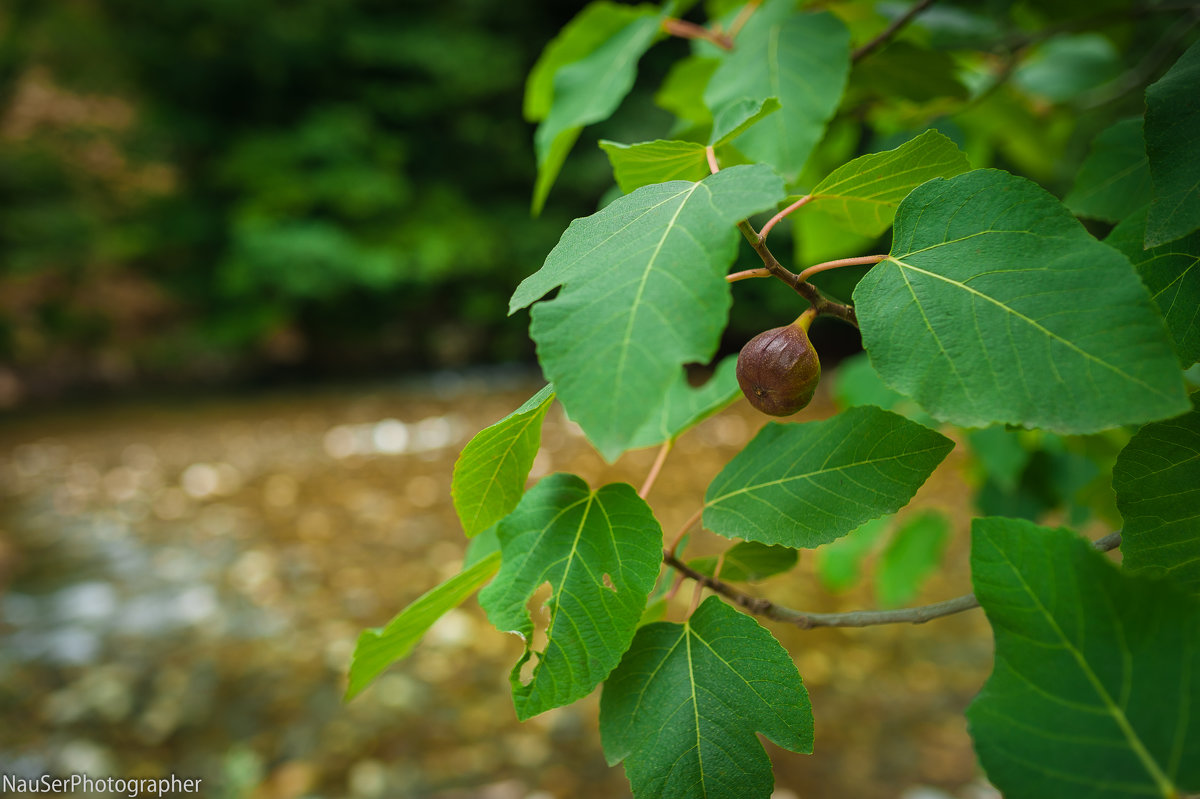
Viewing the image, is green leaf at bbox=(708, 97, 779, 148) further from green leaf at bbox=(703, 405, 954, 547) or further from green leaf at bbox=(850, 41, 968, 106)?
green leaf at bbox=(850, 41, 968, 106)

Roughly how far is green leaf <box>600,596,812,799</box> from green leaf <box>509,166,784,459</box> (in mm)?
200

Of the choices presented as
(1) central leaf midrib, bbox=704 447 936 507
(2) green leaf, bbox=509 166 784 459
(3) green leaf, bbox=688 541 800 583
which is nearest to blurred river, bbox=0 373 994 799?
(3) green leaf, bbox=688 541 800 583

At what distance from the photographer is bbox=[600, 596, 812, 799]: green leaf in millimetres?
374

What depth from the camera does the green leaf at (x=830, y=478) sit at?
0.37m

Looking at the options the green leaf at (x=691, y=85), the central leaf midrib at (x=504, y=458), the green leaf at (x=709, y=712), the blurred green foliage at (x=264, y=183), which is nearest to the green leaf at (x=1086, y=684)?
the green leaf at (x=709, y=712)

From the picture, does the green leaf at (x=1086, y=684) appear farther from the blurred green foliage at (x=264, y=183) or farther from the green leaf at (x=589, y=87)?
the blurred green foliage at (x=264, y=183)

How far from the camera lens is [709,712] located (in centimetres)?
39

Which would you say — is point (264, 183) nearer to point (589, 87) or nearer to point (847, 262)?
point (589, 87)

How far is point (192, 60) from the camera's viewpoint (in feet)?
23.4

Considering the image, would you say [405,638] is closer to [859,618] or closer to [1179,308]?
[859,618]

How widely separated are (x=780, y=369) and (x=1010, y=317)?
0.11 meters

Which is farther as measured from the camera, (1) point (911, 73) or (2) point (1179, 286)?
(1) point (911, 73)

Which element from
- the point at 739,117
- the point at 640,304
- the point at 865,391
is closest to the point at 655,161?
the point at 739,117

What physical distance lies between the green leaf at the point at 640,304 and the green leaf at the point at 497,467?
0.09 meters
